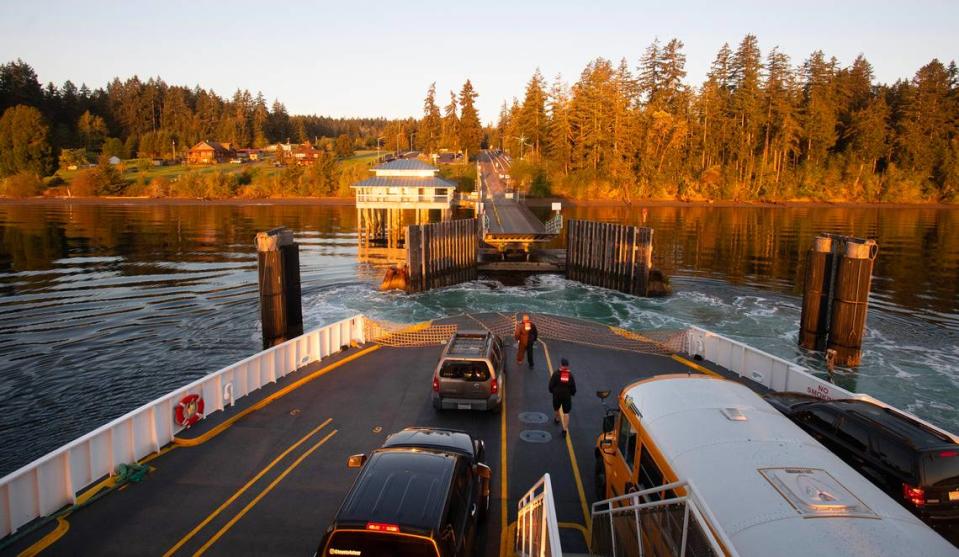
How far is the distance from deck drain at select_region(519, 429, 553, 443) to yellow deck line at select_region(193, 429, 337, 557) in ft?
14.1

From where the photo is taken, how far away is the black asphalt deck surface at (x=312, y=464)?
906 centimetres

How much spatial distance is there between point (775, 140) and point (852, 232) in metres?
45.0

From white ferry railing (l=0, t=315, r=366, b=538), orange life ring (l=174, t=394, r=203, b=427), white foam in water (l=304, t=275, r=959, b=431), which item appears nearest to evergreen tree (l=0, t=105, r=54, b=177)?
white foam in water (l=304, t=275, r=959, b=431)

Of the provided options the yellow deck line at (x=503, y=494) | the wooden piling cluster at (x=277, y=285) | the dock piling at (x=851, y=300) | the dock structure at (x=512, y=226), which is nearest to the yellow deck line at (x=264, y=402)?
the wooden piling cluster at (x=277, y=285)

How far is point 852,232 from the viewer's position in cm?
6838

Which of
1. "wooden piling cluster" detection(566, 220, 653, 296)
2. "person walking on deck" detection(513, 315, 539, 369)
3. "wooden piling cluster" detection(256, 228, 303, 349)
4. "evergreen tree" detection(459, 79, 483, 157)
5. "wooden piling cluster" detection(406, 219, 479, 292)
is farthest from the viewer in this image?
"evergreen tree" detection(459, 79, 483, 157)

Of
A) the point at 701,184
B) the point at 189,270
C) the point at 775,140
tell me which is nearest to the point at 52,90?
the point at 189,270

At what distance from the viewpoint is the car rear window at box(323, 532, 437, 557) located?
635 cm

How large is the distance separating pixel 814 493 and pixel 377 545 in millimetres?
4490

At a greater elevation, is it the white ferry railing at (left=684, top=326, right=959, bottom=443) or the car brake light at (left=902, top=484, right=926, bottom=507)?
the car brake light at (left=902, top=484, right=926, bottom=507)

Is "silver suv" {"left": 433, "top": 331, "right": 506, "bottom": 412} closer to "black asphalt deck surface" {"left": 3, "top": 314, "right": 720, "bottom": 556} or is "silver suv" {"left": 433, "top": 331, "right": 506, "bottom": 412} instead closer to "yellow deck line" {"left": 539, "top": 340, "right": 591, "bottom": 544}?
"black asphalt deck surface" {"left": 3, "top": 314, "right": 720, "bottom": 556}

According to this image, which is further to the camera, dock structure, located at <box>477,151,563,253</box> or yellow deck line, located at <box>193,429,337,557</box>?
dock structure, located at <box>477,151,563,253</box>

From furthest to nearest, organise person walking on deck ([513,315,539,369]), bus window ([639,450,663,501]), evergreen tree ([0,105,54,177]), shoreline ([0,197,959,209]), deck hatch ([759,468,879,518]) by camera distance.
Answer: evergreen tree ([0,105,54,177])
shoreline ([0,197,959,209])
person walking on deck ([513,315,539,369])
bus window ([639,450,663,501])
deck hatch ([759,468,879,518])

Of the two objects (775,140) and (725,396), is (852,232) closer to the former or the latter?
(775,140)
